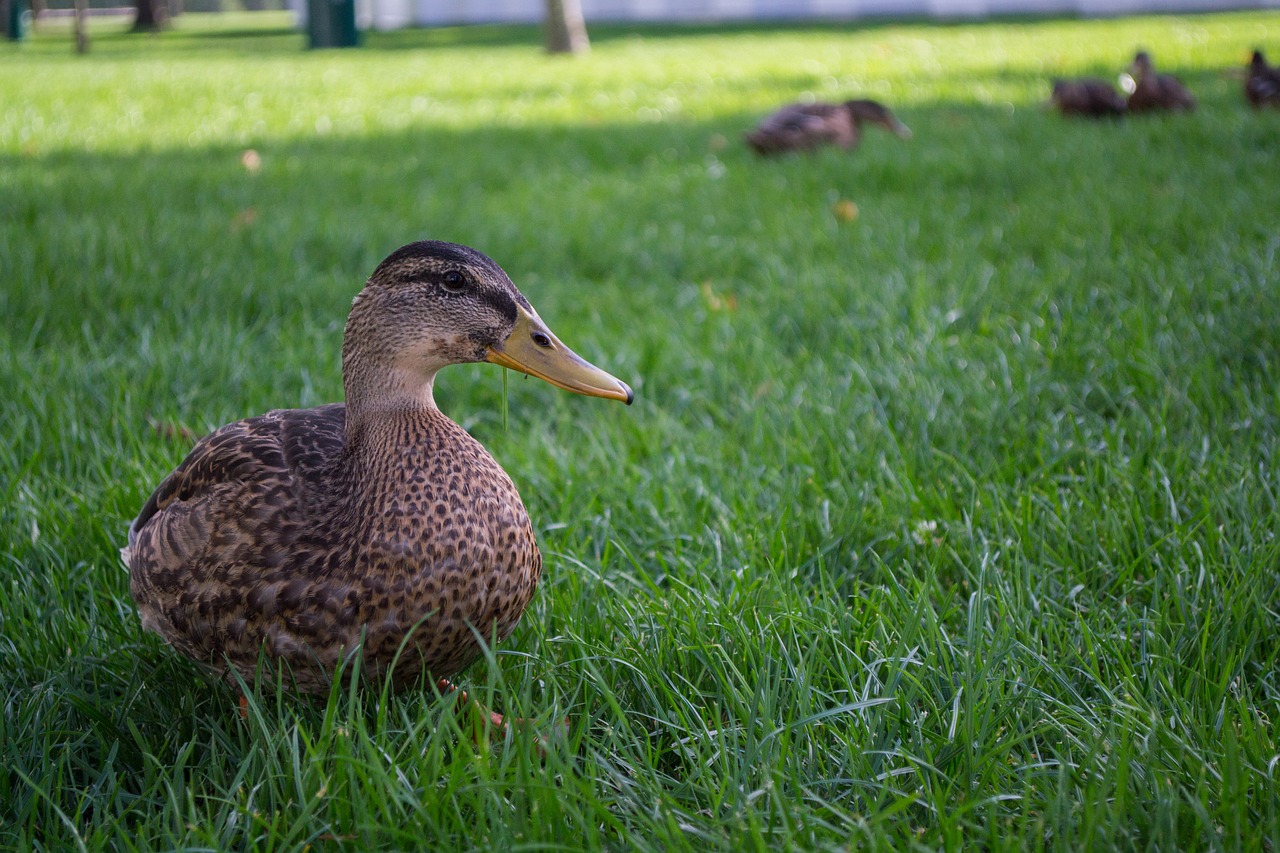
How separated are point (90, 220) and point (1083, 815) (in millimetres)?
4579

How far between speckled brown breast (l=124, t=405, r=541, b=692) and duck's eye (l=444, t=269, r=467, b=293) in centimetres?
23

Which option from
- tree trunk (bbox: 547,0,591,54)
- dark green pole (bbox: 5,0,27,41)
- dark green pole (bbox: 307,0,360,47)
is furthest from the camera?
dark green pole (bbox: 5,0,27,41)

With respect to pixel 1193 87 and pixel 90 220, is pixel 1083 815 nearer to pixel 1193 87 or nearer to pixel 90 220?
pixel 90 220

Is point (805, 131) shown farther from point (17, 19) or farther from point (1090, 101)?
point (17, 19)

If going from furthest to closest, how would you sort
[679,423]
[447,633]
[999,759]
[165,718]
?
1. [679,423]
2. [165,718]
3. [447,633]
4. [999,759]

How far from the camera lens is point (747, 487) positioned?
260 centimetres

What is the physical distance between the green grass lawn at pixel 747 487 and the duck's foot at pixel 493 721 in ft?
0.11

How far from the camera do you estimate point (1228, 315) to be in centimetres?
329

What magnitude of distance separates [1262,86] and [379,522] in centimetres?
673

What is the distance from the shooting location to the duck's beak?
1.87m

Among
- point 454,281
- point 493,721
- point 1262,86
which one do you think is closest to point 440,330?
point 454,281

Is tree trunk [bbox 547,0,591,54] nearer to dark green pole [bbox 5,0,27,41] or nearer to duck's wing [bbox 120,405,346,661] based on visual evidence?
duck's wing [bbox 120,405,346,661]

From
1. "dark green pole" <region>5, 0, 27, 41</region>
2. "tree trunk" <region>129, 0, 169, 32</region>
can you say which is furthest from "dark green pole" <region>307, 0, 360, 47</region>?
"tree trunk" <region>129, 0, 169, 32</region>

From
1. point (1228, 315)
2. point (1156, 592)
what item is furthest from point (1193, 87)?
point (1156, 592)
